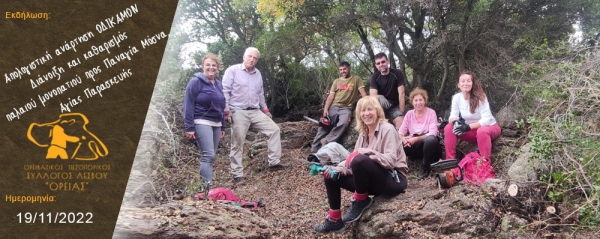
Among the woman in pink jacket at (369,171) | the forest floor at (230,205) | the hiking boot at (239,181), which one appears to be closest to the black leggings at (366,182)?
the woman in pink jacket at (369,171)

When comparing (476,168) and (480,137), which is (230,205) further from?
(480,137)

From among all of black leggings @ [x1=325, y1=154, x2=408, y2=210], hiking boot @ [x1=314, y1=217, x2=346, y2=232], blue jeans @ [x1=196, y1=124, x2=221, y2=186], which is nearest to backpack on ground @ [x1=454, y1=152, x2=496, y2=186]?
black leggings @ [x1=325, y1=154, x2=408, y2=210]

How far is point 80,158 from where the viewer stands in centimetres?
225

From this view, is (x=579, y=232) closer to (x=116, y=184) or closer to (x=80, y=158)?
(x=116, y=184)

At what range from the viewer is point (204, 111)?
181 inches

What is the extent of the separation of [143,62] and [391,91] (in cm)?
417

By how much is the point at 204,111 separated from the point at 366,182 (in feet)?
7.04

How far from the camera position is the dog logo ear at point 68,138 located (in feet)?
7.13

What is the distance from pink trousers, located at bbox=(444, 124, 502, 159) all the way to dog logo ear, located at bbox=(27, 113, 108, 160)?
3806 mm

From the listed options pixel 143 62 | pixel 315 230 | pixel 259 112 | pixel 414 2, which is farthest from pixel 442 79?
pixel 143 62

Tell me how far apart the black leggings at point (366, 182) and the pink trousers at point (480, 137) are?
152 centimetres

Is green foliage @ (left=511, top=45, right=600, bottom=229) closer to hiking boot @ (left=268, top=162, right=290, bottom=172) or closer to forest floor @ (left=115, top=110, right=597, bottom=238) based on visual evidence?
forest floor @ (left=115, top=110, right=597, bottom=238)

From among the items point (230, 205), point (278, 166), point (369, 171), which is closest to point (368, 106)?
point (369, 171)

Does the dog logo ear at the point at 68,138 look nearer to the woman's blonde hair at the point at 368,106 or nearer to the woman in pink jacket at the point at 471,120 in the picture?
the woman's blonde hair at the point at 368,106
